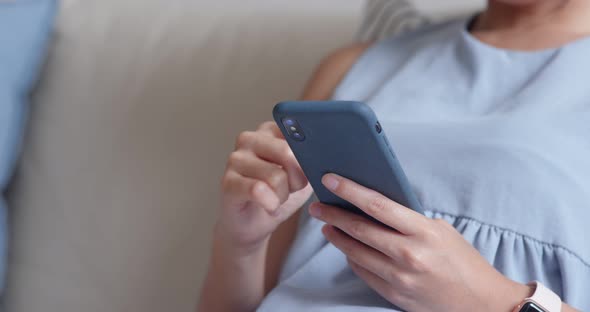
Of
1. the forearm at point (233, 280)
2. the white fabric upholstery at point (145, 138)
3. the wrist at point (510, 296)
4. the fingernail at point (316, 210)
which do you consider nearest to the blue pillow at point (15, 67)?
the white fabric upholstery at point (145, 138)

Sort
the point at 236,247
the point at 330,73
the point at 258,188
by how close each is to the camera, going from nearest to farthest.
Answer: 1. the point at 258,188
2. the point at 236,247
3. the point at 330,73

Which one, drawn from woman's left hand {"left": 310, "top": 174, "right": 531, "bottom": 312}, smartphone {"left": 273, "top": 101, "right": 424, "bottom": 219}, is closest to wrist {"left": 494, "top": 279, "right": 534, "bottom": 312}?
woman's left hand {"left": 310, "top": 174, "right": 531, "bottom": 312}

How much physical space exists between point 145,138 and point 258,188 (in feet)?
1.71

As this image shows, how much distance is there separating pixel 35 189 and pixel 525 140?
78 cm

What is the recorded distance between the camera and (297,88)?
1127mm

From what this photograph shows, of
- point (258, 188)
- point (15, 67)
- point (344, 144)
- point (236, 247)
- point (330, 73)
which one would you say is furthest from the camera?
point (15, 67)

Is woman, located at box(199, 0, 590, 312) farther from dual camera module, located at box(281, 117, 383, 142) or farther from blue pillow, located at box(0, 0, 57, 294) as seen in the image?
blue pillow, located at box(0, 0, 57, 294)

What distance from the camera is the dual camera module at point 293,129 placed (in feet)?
1.88

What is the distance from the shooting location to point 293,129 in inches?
22.9

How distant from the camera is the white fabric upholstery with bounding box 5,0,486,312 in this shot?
1.10 m

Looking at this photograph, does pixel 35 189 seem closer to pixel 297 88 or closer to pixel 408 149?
pixel 297 88

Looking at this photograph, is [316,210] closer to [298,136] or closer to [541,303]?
[298,136]

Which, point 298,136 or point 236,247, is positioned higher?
point 298,136

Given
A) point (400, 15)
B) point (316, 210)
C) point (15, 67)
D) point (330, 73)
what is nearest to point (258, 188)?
point (316, 210)
